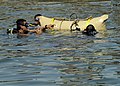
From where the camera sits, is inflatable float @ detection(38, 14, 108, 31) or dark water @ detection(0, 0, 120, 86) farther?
inflatable float @ detection(38, 14, 108, 31)

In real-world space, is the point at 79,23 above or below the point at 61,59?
above

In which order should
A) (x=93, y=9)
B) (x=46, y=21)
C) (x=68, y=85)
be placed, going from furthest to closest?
(x=93, y=9), (x=46, y=21), (x=68, y=85)

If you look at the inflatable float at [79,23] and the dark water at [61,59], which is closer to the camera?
the dark water at [61,59]

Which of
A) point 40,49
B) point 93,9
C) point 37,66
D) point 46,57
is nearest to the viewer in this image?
point 37,66

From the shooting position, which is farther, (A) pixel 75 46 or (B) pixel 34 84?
(A) pixel 75 46

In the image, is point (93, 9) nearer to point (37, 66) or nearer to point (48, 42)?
point (48, 42)

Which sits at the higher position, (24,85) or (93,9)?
(93,9)

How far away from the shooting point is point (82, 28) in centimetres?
1750

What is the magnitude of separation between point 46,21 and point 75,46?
5064 mm

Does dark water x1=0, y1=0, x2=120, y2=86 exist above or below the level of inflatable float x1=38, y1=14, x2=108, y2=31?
below

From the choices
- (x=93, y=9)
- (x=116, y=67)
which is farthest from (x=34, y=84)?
(x=93, y=9)

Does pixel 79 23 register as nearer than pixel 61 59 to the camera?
No

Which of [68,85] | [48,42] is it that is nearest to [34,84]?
[68,85]

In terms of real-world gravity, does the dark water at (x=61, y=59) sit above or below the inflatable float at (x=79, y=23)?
below
